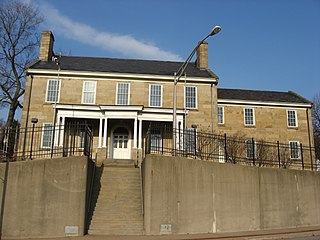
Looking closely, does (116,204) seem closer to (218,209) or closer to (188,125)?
(218,209)

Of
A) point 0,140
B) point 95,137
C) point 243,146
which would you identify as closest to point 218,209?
point 243,146

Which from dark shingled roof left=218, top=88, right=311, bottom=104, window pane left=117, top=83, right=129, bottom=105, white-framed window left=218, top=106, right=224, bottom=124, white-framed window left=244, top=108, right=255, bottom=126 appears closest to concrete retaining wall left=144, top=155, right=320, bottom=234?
window pane left=117, top=83, right=129, bottom=105

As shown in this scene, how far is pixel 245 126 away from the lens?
89.2 feet

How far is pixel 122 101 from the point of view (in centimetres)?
2323

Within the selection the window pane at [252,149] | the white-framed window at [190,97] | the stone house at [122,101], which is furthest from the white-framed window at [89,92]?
the window pane at [252,149]

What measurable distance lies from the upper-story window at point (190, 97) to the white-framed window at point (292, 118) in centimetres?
1032

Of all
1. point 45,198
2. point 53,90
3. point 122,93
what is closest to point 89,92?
point 122,93

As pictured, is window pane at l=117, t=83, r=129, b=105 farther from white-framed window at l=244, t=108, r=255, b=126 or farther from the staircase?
white-framed window at l=244, t=108, r=255, b=126

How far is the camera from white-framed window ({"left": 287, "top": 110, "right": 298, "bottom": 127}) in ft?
91.5

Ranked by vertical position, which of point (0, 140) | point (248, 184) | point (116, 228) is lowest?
point (116, 228)

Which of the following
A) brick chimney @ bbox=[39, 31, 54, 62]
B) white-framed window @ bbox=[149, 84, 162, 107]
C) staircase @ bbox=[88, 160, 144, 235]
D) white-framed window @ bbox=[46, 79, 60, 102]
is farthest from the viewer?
brick chimney @ bbox=[39, 31, 54, 62]

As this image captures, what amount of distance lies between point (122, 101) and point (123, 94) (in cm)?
58

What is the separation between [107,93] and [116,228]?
13744mm

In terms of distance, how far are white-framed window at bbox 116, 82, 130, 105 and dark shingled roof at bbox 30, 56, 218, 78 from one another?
1.31 metres
